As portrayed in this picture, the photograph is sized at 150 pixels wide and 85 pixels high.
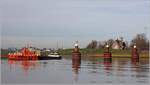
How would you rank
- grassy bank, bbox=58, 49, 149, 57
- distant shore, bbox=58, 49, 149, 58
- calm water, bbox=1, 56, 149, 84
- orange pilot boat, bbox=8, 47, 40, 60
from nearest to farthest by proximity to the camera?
calm water, bbox=1, 56, 149, 84 → orange pilot boat, bbox=8, 47, 40, 60 → distant shore, bbox=58, 49, 149, 58 → grassy bank, bbox=58, 49, 149, 57

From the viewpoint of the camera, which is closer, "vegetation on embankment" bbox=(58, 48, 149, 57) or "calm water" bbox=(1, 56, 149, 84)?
"calm water" bbox=(1, 56, 149, 84)

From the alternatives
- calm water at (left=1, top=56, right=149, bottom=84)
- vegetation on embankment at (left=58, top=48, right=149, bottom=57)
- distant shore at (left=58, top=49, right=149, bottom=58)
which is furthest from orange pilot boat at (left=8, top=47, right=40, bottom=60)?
calm water at (left=1, top=56, right=149, bottom=84)

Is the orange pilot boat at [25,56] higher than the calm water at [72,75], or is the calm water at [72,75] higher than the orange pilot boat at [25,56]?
the orange pilot boat at [25,56]

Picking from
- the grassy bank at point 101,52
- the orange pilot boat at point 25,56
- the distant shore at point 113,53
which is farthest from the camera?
the grassy bank at point 101,52

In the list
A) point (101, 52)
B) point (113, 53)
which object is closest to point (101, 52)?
point (101, 52)

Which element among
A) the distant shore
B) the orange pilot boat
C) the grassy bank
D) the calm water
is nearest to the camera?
the calm water

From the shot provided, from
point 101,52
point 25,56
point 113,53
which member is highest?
point 101,52

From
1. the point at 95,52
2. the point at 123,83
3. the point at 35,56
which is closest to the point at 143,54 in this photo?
the point at 95,52

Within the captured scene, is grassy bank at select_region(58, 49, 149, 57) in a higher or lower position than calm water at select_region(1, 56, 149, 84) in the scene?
higher

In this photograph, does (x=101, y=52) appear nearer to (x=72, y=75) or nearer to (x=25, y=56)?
(x=25, y=56)

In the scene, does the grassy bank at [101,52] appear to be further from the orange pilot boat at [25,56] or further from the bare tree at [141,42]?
the orange pilot boat at [25,56]

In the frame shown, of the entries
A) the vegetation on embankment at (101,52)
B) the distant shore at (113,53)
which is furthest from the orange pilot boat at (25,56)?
the vegetation on embankment at (101,52)

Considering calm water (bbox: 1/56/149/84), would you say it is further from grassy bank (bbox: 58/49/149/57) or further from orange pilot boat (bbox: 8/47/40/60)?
grassy bank (bbox: 58/49/149/57)

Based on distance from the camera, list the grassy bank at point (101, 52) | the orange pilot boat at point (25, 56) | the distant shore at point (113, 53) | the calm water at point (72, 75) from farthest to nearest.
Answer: the grassy bank at point (101, 52)
the distant shore at point (113, 53)
the orange pilot boat at point (25, 56)
the calm water at point (72, 75)
